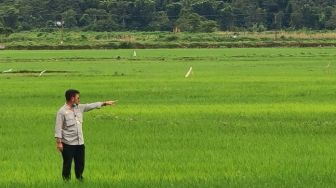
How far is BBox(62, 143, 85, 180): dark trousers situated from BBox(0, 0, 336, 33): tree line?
11564cm

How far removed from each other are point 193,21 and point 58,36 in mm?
23129

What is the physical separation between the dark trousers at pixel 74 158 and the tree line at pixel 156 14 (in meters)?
116

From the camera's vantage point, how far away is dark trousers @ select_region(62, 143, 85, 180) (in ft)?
34.8

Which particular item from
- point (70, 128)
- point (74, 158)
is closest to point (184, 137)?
point (74, 158)

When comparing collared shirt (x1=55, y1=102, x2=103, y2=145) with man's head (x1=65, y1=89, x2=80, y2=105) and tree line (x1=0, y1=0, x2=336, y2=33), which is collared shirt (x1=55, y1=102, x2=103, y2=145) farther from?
tree line (x1=0, y1=0, x2=336, y2=33)

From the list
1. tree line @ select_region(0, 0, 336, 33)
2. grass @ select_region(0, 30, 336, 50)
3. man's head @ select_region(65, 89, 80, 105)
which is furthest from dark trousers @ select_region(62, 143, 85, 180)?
tree line @ select_region(0, 0, 336, 33)

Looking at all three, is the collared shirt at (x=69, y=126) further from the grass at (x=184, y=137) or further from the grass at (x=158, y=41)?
the grass at (x=158, y=41)

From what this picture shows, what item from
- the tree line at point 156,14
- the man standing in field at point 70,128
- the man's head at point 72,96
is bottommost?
the tree line at point 156,14

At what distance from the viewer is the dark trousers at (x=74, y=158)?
10594 millimetres

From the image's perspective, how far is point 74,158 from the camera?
35.3 ft

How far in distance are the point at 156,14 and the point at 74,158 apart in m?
125

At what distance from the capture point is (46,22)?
134 metres

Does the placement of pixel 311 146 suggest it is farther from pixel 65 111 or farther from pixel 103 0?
pixel 103 0

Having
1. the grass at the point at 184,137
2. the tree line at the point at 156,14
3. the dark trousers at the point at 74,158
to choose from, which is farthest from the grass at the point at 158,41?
the dark trousers at the point at 74,158
